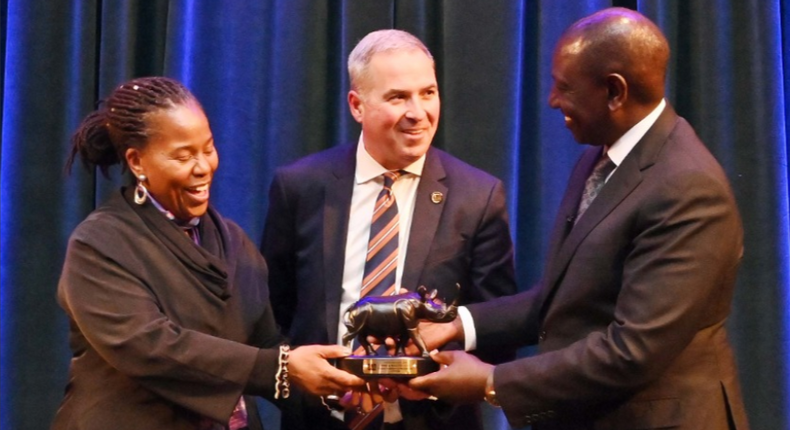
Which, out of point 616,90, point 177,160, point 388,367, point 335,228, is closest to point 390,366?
point 388,367

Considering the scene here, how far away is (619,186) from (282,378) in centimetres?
98

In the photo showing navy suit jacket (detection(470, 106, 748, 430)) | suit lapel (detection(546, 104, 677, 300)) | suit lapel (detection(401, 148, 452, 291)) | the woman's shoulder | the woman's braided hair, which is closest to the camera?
navy suit jacket (detection(470, 106, 748, 430))

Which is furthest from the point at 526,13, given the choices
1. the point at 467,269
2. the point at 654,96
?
the point at 654,96

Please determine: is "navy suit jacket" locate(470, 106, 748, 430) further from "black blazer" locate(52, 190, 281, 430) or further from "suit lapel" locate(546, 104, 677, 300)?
"black blazer" locate(52, 190, 281, 430)

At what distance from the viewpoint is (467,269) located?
3189mm

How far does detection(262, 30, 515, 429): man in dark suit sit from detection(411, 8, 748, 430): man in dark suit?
0.47 meters

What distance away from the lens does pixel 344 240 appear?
3182 mm

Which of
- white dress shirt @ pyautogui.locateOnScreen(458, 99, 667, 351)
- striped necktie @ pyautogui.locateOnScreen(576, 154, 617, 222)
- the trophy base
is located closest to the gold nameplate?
the trophy base

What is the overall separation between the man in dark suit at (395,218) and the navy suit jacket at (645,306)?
518mm

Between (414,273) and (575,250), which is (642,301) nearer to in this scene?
(575,250)

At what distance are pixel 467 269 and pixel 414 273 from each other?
183 mm

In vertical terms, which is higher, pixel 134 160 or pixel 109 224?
pixel 134 160

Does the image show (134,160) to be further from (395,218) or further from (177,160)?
(395,218)

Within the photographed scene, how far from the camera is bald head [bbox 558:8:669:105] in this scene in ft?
8.28
